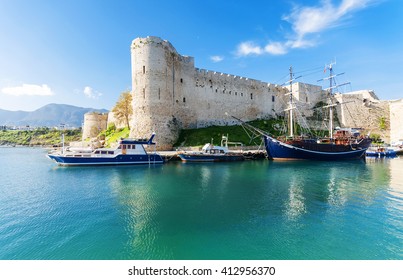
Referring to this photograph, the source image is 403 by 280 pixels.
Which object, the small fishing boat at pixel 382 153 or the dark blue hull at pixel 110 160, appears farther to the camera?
the small fishing boat at pixel 382 153

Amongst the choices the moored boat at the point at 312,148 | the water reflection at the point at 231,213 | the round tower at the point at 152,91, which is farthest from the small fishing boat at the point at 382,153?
the round tower at the point at 152,91

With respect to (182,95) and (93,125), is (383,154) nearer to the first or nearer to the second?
(182,95)

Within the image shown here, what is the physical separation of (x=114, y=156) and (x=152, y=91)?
36.6 feet

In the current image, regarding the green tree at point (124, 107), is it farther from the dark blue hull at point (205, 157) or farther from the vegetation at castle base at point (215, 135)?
the dark blue hull at point (205, 157)

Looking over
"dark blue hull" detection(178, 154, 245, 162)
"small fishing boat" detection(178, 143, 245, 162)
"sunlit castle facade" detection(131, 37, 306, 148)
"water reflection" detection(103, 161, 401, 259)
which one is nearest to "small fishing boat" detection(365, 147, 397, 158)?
"sunlit castle facade" detection(131, 37, 306, 148)

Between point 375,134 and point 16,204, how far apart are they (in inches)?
2484

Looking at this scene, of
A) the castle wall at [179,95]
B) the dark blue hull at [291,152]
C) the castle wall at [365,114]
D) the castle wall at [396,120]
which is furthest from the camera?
the castle wall at [365,114]

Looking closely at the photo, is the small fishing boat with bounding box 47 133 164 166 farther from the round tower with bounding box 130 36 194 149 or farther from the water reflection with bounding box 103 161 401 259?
the water reflection with bounding box 103 161 401 259

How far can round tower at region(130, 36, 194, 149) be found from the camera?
29672mm

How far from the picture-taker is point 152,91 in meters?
29.9

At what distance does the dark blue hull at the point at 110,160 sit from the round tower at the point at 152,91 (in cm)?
532

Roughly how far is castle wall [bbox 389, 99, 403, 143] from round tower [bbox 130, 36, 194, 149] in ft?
163

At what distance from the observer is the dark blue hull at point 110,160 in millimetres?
23547

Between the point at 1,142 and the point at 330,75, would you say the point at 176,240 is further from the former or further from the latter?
the point at 1,142
